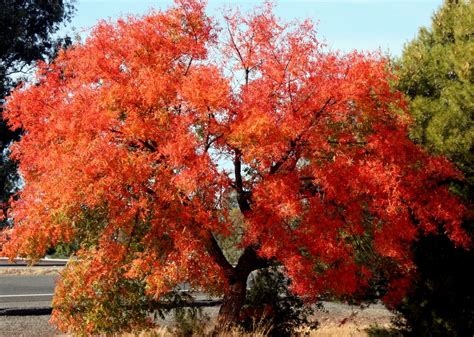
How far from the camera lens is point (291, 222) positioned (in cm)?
1277

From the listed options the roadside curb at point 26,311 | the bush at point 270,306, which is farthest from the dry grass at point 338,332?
the roadside curb at point 26,311

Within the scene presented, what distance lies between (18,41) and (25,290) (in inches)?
426

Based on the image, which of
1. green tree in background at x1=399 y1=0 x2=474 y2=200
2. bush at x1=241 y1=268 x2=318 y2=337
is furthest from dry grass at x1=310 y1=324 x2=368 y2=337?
green tree in background at x1=399 y1=0 x2=474 y2=200

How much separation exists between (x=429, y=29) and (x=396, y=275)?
23.6 ft

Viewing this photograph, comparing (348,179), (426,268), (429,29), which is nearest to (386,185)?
(348,179)

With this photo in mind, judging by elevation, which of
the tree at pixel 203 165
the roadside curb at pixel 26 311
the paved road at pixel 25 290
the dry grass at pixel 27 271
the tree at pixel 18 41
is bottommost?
the roadside curb at pixel 26 311

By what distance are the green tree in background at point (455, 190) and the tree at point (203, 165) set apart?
157cm

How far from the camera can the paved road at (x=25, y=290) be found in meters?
21.1

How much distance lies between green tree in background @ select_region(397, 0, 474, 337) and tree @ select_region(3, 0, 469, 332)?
157cm

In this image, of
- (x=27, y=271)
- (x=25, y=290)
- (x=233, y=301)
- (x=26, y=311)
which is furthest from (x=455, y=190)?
(x=27, y=271)

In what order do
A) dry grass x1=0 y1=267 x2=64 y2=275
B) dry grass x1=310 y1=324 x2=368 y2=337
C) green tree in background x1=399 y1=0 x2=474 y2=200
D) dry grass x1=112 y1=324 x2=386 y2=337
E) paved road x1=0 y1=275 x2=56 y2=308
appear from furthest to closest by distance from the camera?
dry grass x1=0 y1=267 x2=64 y2=275
paved road x1=0 y1=275 x2=56 y2=308
dry grass x1=310 y1=324 x2=368 y2=337
green tree in background x1=399 y1=0 x2=474 y2=200
dry grass x1=112 y1=324 x2=386 y2=337

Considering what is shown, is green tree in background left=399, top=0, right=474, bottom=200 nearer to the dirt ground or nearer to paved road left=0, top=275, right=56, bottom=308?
the dirt ground

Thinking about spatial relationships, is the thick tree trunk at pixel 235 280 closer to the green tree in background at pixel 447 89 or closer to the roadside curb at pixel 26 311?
the green tree in background at pixel 447 89

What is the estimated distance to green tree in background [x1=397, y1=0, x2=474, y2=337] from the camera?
14133 millimetres
